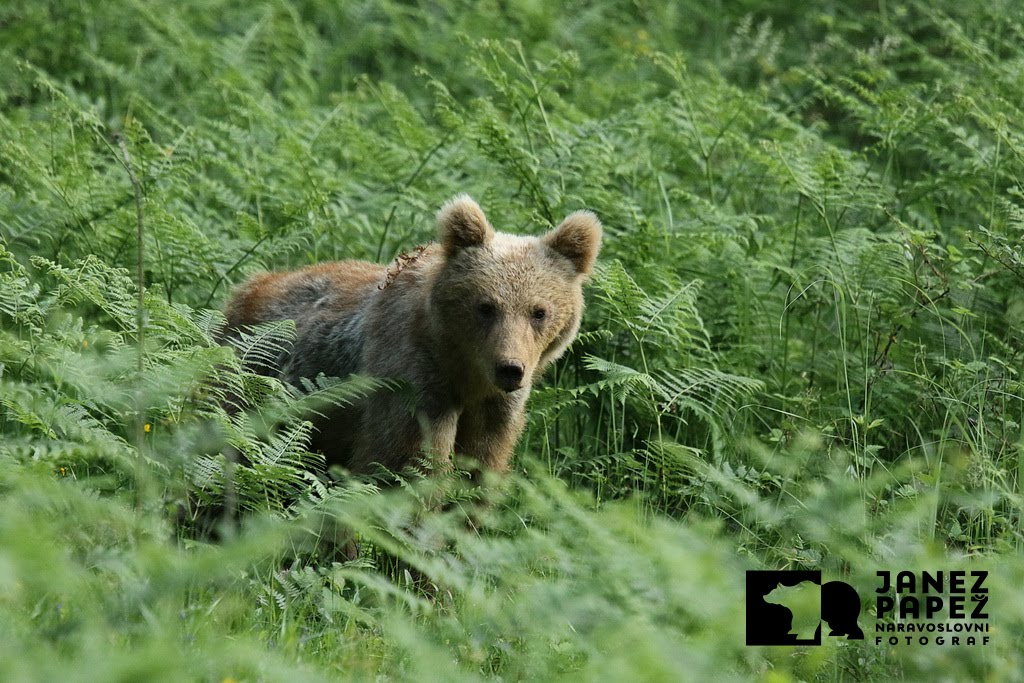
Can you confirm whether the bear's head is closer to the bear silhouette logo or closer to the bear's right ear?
the bear's right ear

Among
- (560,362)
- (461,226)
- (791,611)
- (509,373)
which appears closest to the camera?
(791,611)

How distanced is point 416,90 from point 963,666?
10.1 metres

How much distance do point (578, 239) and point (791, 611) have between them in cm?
319

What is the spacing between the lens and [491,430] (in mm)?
7070

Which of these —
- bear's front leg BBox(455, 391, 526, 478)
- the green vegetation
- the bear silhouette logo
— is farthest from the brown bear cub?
the bear silhouette logo

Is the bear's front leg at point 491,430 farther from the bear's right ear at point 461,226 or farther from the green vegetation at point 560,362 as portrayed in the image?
the bear's right ear at point 461,226

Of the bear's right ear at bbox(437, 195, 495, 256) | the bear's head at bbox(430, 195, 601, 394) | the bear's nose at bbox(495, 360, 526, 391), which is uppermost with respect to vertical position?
the bear's right ear at bbox(437, 195, 495, 256)

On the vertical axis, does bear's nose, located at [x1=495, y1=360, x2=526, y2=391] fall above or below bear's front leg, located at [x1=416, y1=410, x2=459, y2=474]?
above

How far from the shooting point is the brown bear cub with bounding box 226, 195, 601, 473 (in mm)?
6723

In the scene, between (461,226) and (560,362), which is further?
(560,362)

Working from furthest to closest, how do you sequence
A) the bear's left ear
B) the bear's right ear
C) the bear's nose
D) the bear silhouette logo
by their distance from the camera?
the bear's left ear, the bear's right ear, the bear's nose, the bear silhouette logo

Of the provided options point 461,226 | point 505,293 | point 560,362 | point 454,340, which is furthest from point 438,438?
point 560,362

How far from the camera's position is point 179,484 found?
5332mm

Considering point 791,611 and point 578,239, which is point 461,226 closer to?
point 578,239
